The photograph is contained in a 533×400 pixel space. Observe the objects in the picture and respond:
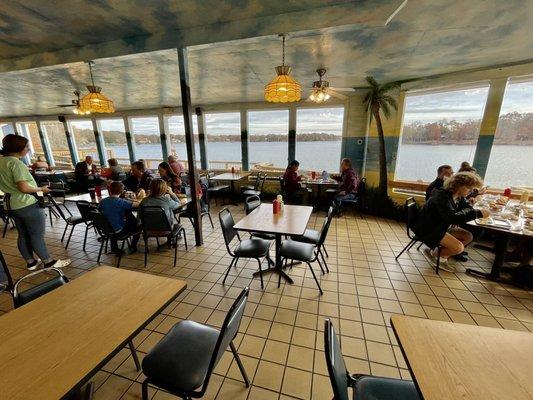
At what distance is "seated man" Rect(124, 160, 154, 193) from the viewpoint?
410 cm

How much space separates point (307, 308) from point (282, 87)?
2.36 metres

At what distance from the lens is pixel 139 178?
14.1 feet

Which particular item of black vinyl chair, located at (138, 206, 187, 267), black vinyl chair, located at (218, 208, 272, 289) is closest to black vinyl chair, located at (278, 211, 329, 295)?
black vinyl chair, located at (218, 208, 272, 289)

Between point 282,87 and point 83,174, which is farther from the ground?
point 282,87

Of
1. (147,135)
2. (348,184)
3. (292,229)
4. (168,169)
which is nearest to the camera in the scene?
(292,229)

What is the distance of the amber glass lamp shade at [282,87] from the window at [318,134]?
376cm

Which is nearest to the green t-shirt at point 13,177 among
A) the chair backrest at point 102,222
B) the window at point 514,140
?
the chair backrest at point 102,222

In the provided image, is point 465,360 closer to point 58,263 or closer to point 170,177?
point 58,263

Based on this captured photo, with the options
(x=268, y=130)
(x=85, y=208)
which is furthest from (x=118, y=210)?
(x=268, y=130)

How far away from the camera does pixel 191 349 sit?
4.35 ft

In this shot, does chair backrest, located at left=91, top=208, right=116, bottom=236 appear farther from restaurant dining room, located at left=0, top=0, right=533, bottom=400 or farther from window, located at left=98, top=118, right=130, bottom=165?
window, located at left=98, top=118, right=130, bottom=165

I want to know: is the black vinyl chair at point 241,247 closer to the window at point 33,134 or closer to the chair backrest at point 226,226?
the chair backrest at point 226,226

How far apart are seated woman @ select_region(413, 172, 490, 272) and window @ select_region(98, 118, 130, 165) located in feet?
29.8

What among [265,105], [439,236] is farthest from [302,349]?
[265,105]
